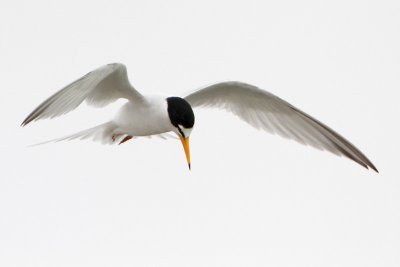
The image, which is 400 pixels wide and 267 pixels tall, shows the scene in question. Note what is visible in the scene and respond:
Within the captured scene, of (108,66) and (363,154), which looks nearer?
(108,66)

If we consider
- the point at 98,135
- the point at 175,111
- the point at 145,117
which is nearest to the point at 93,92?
the point at 145,117

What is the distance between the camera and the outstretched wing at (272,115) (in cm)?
593

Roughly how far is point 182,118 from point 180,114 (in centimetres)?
3

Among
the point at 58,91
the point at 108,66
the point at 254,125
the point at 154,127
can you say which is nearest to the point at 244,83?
the point at 254,125

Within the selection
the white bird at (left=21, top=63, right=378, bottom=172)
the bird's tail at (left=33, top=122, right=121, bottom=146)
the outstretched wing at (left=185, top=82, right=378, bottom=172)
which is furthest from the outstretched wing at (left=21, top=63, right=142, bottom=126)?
the outstretched wing at (left=185, top=82, right=378, bottom=172)

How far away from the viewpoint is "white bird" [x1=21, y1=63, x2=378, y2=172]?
5.12 meters

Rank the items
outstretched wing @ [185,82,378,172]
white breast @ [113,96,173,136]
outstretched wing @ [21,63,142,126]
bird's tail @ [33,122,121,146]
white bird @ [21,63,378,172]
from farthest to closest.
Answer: bird's tail @ [33,122,121,146]
outstretched wing @ [185,82,378,172]
white breast @ [113,96,173,136]
white bird @ [21,63,378,172]
outstretched wing @ [21,63,142,126]

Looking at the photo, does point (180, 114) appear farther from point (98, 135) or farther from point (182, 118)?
point (98, 135)

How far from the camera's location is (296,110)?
241 inches

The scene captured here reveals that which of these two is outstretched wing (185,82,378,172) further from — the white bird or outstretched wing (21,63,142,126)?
outstretched wing (21,63,142,126)

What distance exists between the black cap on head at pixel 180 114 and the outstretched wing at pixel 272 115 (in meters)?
0.77

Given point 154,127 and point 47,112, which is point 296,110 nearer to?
point 154,127

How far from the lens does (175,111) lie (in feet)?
17.9

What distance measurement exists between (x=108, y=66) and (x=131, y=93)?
0.51 m
